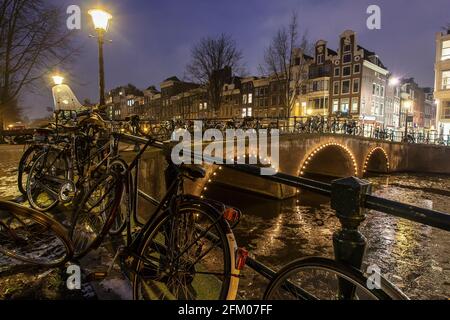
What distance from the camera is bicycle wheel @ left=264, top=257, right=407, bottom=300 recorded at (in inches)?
60.8

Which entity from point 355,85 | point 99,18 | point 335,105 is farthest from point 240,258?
point 335,105

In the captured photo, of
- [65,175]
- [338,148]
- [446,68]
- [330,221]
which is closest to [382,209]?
[65,175]

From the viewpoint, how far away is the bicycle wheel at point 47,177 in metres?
4.59

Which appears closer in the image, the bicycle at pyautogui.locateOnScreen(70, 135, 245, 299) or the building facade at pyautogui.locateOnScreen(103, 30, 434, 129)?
the bicycle at pyautogui.locateOnScreen(70, 135, 245, 299)

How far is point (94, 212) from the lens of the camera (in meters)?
3.51

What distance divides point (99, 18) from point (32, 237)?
25.3 ft

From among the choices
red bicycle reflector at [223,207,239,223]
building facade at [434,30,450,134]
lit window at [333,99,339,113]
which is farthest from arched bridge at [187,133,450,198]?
lit window at [333,99,339,113]

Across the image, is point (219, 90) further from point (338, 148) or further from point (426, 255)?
point (426, 255)

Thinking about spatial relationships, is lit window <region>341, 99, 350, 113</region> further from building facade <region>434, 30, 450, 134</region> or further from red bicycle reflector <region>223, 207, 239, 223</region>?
red bicycle reflector <region>223, 207, 239, 223</region>

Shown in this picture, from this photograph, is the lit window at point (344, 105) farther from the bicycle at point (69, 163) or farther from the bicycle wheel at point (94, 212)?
the bicycle wheel at point (94, 212)

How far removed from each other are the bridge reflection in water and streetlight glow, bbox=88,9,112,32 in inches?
323

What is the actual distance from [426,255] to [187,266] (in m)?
11.7

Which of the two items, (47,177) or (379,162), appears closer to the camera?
(47,177)

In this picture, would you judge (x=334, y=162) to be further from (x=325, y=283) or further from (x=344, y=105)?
(x=325, y=283)
